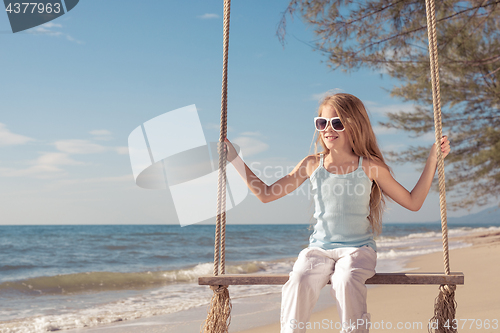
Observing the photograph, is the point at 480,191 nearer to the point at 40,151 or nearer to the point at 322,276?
the point at 322,276

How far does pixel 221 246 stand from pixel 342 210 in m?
0.53

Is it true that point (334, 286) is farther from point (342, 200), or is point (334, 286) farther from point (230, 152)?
point (230, 152)

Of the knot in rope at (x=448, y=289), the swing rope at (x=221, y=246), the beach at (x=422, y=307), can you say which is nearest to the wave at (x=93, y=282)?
the beach at (x=422, y=307)

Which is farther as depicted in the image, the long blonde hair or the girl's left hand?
the long blonde hair

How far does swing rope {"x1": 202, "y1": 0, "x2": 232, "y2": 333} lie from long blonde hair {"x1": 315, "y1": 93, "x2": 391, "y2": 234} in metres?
0.49

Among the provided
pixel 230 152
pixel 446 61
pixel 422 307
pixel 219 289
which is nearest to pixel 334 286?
pixel 219 289

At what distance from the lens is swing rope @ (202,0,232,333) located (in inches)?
66.8

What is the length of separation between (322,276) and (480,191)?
6711mm

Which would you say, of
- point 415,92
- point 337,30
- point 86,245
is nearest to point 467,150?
point 415,92

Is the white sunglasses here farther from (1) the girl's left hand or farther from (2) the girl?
(1) the girl's left hand

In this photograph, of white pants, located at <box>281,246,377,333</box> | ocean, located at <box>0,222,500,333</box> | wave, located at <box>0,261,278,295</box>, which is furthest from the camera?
wave, located at <box>0,261,278,295</box>

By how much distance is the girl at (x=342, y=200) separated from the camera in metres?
1.57

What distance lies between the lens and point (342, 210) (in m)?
1.80

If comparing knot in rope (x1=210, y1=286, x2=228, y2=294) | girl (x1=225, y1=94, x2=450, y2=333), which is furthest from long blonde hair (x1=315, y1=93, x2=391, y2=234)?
knot in rope (x1=210, y1=286, x2=228, y2=294)
